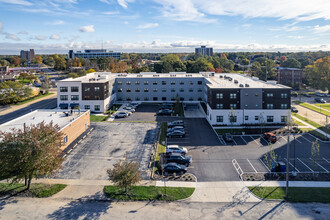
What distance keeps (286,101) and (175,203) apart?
38146 millimetres

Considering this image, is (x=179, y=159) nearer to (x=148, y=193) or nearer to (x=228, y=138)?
(x=148, y=193)

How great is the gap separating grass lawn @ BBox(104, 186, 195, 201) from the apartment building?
25.8 metres

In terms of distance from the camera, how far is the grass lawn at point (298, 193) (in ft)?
79.2

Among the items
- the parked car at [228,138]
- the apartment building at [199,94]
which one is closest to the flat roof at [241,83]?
the apartment building at [199,94]

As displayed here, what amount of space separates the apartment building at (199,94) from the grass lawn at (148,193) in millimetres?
25794

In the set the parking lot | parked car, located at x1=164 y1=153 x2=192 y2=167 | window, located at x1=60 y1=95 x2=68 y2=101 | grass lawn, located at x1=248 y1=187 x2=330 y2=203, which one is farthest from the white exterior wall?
window, located at x1=60 y1=95 x2=68 y2=101

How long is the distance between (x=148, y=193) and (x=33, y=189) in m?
11.9

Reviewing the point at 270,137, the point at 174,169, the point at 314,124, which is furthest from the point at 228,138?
the point at 314,124

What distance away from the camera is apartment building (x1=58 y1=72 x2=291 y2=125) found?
51681 millimetres

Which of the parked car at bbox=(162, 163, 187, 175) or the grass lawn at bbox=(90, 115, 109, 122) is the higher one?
the grass lawn at bbox=(90, 115, 109, 122)

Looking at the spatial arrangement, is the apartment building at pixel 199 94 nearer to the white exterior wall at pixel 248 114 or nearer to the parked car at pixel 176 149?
the white exterior wall at pixel 248 114

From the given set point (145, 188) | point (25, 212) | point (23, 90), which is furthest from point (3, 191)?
point (23, 90)

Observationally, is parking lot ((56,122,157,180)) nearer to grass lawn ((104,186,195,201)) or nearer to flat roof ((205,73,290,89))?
grass lawn ((104,186,195,201))

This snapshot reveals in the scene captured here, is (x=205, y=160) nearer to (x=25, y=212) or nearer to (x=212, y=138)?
(x=212, y=138)
